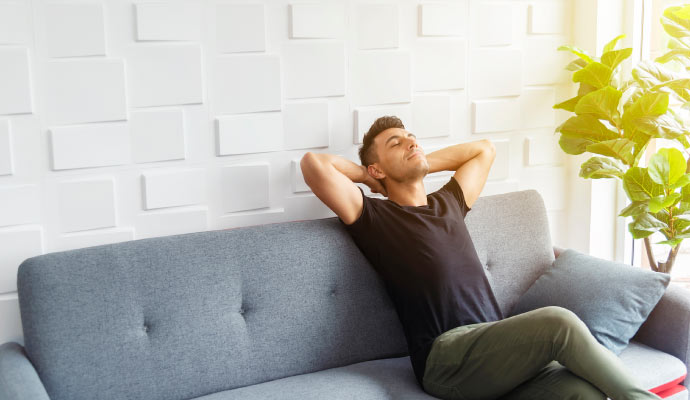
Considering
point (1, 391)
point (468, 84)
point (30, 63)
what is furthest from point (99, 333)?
point (468, 84)

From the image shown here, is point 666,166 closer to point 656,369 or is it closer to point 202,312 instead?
point 656,369

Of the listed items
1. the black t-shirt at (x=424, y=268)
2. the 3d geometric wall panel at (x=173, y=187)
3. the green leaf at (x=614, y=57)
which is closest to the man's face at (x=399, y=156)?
the black t-shirt at (x=424, y=268)

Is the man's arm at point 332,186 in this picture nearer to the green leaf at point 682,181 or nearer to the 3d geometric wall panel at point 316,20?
the 3d geometric wall panel at point 316,20

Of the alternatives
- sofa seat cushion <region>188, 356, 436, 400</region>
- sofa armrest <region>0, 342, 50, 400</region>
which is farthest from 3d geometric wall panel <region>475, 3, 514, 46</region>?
sofa armrest <region>0, 342, 50, 400</region>

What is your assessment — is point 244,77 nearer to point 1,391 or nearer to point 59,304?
point 59,304

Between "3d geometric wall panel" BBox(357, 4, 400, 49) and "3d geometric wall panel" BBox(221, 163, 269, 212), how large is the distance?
2.19 ft

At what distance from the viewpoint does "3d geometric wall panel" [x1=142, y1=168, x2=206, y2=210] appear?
8.46 feet

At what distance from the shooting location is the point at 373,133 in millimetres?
2816

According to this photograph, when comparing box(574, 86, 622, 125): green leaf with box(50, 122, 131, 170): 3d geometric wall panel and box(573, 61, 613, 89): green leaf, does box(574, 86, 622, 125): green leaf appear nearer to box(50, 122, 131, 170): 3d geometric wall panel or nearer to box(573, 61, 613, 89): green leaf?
box(573, 61, 613, 89): green leaf

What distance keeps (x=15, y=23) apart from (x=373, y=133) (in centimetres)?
130

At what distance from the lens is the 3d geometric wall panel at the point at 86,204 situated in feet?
8.05

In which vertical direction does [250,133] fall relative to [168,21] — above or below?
below

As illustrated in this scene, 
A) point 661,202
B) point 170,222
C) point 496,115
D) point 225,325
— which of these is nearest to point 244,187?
point 170,222

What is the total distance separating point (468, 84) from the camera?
3221 mm
